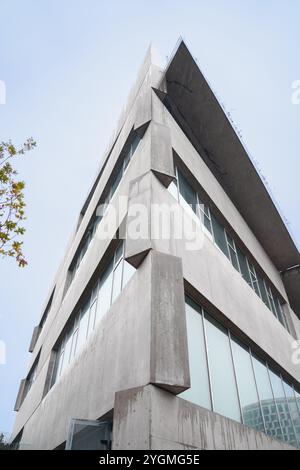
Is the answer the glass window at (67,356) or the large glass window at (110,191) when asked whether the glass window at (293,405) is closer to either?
the glass window at (67,356)

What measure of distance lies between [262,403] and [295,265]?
430 inches

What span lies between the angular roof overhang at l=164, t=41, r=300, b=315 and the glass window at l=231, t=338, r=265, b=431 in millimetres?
7581

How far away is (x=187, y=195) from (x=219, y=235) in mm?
2249

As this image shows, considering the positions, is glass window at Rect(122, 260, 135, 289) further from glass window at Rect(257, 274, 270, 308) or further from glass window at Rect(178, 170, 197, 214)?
glass window at Rect(257, 274, 270, 308)

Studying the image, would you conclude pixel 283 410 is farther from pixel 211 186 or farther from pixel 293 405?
pixel 211 186

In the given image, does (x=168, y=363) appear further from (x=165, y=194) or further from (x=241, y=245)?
(x=241, y=245)

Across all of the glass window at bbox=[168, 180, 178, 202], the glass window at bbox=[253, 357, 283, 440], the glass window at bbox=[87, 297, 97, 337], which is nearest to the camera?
the glass window at bbox=[253, 357, 283, 440]

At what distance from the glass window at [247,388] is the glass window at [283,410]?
152 cm

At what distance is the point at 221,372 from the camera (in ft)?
21.6

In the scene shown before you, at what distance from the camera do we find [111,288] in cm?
797

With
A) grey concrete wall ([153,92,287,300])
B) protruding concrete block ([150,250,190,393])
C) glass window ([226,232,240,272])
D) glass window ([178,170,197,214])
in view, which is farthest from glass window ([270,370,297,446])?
glass window ([178,170,197,214])

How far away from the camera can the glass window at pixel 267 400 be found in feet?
25.2

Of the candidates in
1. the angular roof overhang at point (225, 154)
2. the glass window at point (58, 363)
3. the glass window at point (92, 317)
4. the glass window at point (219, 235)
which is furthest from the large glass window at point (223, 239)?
the glass window at point (58, 363)

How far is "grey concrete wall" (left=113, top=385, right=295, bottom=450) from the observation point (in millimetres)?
4000
